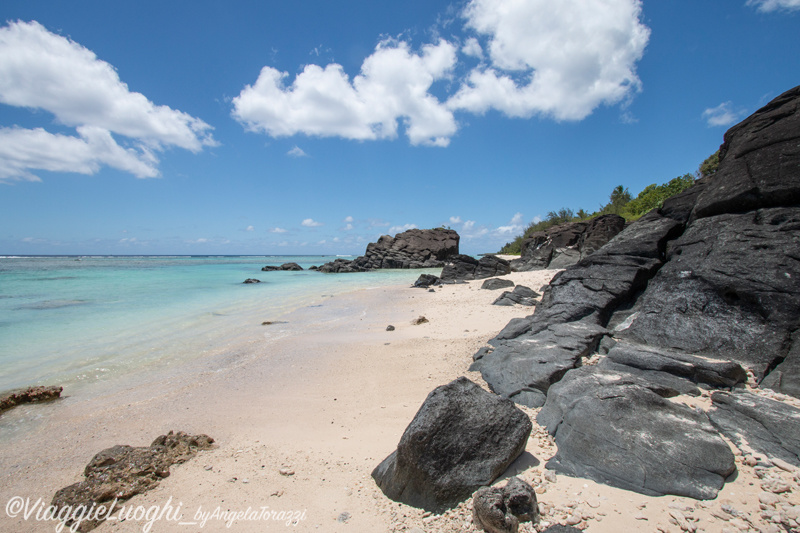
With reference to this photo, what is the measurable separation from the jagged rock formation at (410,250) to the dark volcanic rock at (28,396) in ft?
141

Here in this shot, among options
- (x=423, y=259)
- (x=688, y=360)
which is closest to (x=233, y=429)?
(x=688, y=360)

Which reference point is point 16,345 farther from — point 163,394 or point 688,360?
point 688,360

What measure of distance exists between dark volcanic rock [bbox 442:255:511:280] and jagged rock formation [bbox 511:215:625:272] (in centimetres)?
158

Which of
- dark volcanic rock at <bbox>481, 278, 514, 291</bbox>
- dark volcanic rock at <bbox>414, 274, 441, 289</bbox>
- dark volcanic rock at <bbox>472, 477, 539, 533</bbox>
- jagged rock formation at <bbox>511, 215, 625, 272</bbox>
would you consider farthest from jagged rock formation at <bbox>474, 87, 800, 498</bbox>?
dark volcanic rock at <bbox>414, 274, 441, 289</bbox>

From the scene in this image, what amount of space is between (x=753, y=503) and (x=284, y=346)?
8538mm

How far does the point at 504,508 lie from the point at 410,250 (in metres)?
51.5

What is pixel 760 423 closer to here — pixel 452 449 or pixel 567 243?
pixel 452 449

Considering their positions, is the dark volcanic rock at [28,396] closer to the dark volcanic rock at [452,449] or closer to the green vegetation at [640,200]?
the dark volcanic rock at [452,449]

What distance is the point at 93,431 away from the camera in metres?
4.92

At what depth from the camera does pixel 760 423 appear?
3.42 metres

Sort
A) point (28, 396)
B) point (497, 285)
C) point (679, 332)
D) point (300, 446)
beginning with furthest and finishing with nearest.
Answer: point (497, 285)
point (28, 396)
point (679, 332)
point (300, 446)

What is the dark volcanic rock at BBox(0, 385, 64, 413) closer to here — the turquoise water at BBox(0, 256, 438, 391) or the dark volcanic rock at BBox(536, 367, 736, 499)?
the turquoise water at BBox(0, 256, 438, 391)

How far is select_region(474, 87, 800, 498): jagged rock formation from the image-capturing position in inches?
126

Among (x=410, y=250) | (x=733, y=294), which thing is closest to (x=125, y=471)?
(x=733, y=294)
